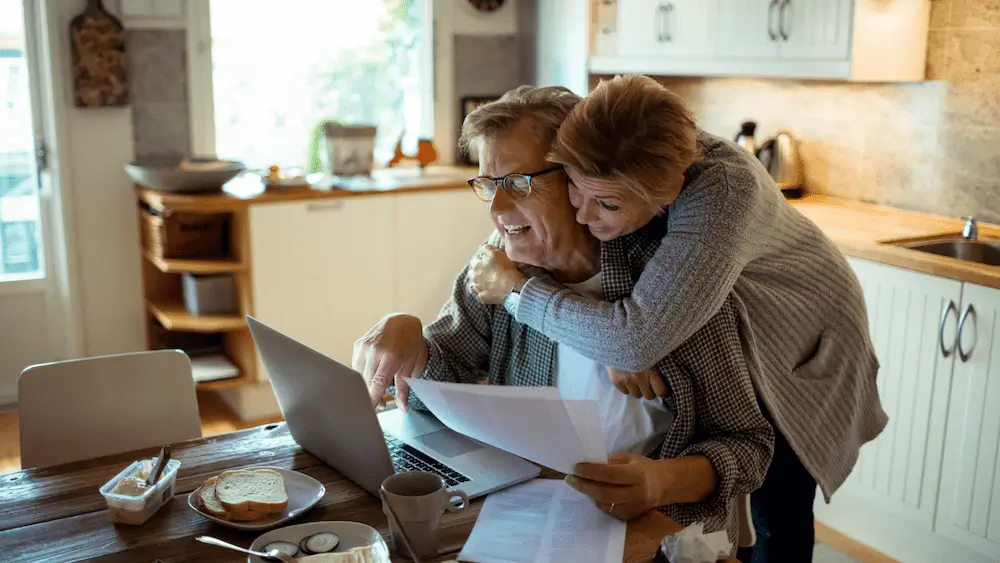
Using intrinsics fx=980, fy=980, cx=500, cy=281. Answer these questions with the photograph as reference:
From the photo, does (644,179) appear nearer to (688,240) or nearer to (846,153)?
(688,240)

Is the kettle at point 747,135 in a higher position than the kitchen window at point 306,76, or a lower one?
lower

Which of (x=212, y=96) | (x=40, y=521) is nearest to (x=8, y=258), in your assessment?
(x=212, y=96)

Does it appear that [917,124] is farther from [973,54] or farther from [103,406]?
[103,406]

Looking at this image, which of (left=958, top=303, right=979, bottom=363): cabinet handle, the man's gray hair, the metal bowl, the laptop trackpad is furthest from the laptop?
the metal bowl

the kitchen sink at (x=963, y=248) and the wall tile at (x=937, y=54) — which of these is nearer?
the kitchen sink at (x=963, y=248)

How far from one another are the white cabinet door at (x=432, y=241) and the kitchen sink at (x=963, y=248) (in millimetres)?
1855

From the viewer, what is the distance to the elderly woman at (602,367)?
4.76 feet

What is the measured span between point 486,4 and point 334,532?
3540 mm

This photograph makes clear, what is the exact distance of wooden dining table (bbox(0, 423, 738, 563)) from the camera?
132cm

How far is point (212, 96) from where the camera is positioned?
4.00 meters

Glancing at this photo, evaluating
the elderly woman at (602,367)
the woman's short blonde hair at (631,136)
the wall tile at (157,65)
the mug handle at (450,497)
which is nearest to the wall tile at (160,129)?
the wall tile at (157,65)

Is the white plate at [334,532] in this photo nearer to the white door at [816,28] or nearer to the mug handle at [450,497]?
the mug handle at [450,497]

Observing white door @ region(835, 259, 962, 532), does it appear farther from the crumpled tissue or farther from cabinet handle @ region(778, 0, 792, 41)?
the crumpled tissue

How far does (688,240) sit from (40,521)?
3.38 ft
